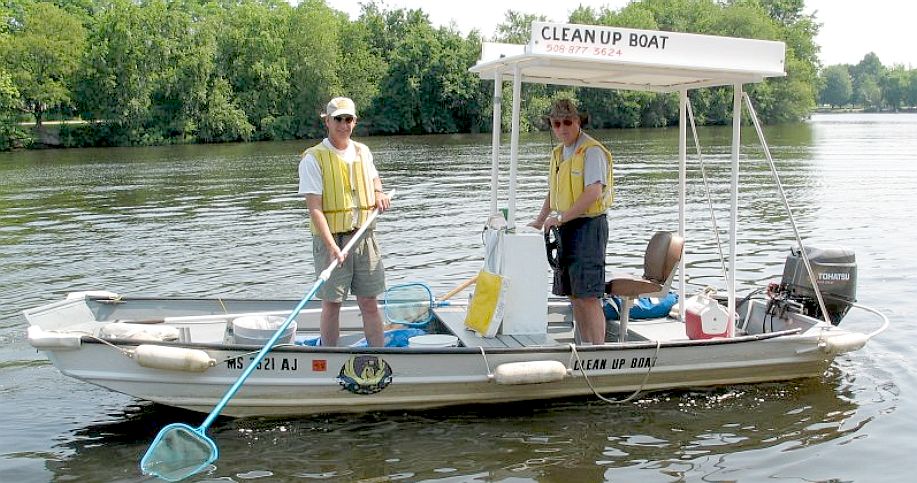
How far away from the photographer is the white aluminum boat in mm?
6137

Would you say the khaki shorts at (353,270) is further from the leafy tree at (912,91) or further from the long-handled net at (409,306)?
the leafy tree at (912,91)

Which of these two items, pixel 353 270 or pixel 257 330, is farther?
pixel 257 330

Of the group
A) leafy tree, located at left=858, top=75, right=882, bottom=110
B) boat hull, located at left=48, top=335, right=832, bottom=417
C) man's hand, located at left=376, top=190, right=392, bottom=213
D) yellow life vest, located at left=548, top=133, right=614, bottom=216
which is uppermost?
leafy tree, located at left=858, top=75, right=882, bottom=110

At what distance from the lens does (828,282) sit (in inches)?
296

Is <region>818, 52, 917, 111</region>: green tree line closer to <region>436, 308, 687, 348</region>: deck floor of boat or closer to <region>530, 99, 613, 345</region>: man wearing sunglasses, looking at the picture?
<region>436, 308, 687, 348</region>: deck floor of boat

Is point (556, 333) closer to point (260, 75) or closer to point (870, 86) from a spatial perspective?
point (260, 75)

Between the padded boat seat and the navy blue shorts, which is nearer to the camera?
the navy blue shorts

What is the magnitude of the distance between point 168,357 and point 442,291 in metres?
5.63

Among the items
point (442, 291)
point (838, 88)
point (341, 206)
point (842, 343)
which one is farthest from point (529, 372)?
point (838, 88)

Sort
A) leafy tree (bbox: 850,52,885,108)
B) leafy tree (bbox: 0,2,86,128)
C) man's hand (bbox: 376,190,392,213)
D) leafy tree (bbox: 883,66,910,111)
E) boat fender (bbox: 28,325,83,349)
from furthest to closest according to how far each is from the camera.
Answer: leafy tree (bbox: 850,52,885,108)
leafy tree (bbox: 883,66,910,111)
leafy tree (bbox: 0,2,86,128)
man's hand (bbox: 376,190,392,213)
boat fender (bbox: 28,325,83,349)

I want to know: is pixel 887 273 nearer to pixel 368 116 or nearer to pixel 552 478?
pixel 552 478

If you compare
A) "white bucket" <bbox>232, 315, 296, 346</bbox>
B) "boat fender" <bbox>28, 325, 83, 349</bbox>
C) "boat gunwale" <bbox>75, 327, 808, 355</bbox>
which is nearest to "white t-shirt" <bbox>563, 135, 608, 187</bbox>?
"boat gunwale" <bbox>75, 327, 808, 355</bbox>

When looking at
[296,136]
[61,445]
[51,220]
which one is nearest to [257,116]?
[296,136]

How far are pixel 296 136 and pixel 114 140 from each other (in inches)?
447
